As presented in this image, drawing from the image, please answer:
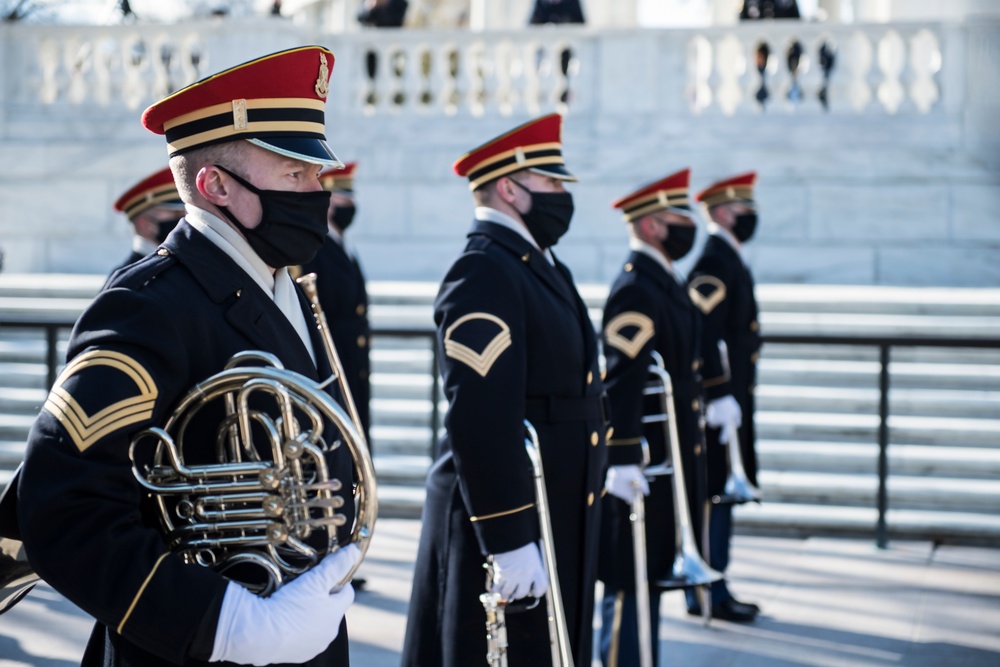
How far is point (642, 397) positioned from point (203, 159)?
300 centimetres

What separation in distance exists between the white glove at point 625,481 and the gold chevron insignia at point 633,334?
46cm

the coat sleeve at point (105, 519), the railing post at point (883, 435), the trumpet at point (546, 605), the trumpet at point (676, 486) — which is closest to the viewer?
the coat sleeve at point (105, 519)

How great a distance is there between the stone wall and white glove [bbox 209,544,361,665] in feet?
41.2

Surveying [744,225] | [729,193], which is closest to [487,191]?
[729,193]

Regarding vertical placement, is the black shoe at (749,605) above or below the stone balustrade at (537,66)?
below

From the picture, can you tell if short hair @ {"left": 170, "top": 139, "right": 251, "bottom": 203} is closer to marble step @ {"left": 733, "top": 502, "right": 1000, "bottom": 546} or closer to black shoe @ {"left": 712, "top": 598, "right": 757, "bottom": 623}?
black shoe @ {"left": 712, "top": 598, "right": 757, "bottom": 623}

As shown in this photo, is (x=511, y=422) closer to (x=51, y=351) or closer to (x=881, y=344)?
(x=881, y=344)

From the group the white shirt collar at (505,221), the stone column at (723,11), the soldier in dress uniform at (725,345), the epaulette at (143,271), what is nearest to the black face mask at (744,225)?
the soldier in dress uniform at (725,345)

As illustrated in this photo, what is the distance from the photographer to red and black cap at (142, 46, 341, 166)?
2.66 metres

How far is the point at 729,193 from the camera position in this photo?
26.1 ft

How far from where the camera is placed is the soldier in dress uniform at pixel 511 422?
12.7ft

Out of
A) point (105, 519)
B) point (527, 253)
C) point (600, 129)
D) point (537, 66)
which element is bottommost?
point (105, 519)

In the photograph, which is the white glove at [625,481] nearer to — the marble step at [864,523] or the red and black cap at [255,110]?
the red and black cap at [255,110]

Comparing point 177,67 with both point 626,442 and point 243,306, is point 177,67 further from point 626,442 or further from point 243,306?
point 243,306
